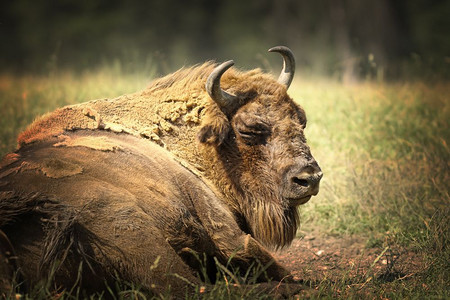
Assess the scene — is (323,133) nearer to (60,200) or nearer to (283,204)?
(283,204)

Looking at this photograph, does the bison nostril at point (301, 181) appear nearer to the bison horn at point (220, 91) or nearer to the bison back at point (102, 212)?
the bison back at point (102, 212)

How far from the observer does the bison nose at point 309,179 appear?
13.2 feet

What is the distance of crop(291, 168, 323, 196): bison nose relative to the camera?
13.2ft

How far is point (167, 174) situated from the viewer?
3826mm

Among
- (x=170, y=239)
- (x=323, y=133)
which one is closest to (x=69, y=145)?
(x=170, y=239)

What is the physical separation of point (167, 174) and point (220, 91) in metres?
0.85

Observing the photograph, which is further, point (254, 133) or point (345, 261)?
point (345, 261)

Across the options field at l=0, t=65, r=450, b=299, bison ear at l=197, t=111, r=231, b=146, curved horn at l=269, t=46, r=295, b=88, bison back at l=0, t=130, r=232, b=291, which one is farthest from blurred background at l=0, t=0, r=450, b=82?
bison back at l=0, t=130, r=232, b=291

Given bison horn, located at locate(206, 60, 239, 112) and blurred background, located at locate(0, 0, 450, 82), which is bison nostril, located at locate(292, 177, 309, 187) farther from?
blurred background, located at locate(0, 0, 450, 82)

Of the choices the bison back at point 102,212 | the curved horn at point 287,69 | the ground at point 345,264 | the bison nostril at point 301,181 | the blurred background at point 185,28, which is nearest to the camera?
the bison back at point 102,212

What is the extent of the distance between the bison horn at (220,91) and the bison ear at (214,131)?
4.8 inches

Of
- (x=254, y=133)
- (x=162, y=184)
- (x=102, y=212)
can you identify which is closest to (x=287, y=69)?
(x=254, y=133)

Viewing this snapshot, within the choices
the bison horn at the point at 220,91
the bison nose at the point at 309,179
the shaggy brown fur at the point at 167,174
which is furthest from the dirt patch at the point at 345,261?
the bison horn at the point at 220,91

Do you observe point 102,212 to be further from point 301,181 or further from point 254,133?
point 301,181
